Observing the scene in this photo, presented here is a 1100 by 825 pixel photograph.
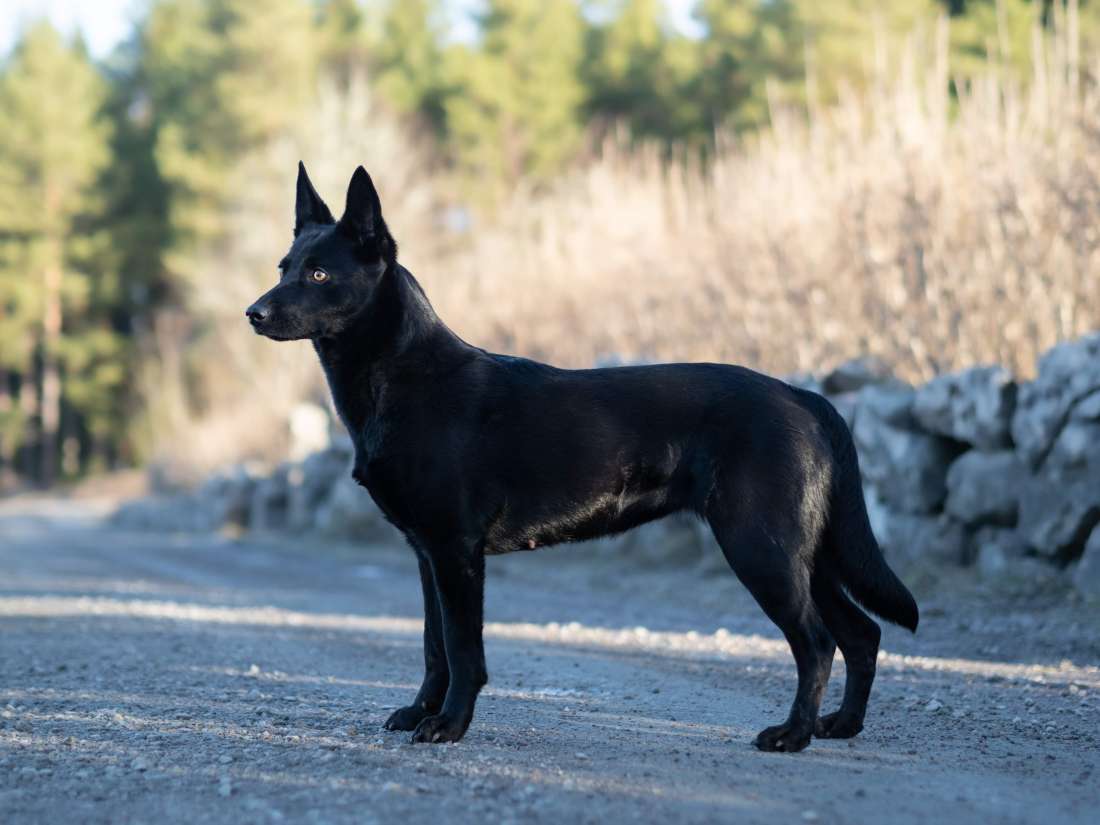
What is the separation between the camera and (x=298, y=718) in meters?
4.46

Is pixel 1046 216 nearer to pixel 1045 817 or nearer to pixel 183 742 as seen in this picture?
pixel 1045 817

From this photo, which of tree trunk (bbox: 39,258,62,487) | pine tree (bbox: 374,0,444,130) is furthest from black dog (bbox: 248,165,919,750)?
tree trunk (bbox: 39,258,62,487)

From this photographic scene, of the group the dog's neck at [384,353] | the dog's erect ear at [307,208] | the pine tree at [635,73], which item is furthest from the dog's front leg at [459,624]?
the pine tree at [635,73]

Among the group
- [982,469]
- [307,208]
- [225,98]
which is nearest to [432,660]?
[307,208]

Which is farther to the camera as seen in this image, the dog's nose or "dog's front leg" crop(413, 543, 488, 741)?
the dog's nose

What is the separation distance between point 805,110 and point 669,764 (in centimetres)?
2424

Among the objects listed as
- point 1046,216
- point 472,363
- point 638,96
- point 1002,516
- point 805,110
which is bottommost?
point 1002,516

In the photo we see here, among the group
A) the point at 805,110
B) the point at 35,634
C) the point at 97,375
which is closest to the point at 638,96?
the point at 805,110

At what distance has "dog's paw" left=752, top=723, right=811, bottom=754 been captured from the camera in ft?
12.9

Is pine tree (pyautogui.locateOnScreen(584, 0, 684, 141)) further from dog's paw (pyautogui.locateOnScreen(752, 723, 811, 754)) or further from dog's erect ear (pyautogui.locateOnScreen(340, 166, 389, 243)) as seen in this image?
dog's paw (pyautogui.locateOnScreen(752, 723, 811, 754))

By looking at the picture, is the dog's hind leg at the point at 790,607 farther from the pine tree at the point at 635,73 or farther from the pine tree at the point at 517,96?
the pine tree at the point at 517,96

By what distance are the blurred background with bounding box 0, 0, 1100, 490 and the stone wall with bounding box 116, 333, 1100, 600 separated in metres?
1.06

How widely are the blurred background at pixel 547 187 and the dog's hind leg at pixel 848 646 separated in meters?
5.32

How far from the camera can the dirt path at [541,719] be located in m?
3.31
